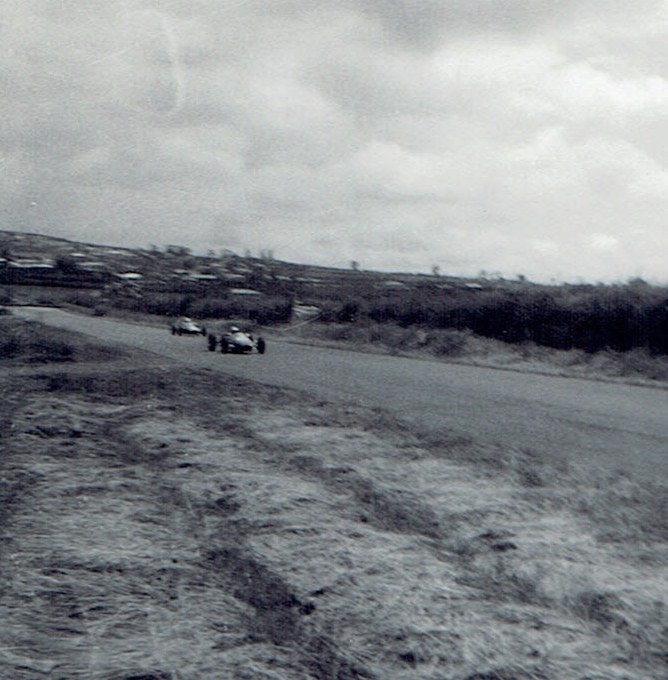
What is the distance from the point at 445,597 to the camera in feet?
18.7

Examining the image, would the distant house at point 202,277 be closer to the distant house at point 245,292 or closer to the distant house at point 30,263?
the distant house at point 245,292

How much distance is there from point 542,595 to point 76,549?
332 cm

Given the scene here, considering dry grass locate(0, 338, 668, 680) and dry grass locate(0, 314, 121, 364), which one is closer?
dry grass locate(0, 338, 668, 680)

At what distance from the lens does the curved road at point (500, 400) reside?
11.9 metres

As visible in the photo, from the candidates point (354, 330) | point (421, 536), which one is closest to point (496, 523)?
point (421, 536)

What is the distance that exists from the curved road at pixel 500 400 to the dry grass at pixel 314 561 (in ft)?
5.09

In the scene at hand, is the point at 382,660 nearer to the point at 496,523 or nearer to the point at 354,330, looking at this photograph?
the point at 496,523

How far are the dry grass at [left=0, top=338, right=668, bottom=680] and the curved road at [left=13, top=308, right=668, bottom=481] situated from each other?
155 centimetres

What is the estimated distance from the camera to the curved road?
1191cm

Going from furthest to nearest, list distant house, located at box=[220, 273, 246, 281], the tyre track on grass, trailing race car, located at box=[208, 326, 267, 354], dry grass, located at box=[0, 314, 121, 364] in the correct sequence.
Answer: distant house, located at box=[220, 273, 246, 281] → trailing race car, located at box=[208, 326, 267, 354] → dry grass, located at box=[0, 314, 121, 364] → the tyre track on grass

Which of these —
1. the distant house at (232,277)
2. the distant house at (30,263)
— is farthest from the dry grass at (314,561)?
the distant house at (232,277)

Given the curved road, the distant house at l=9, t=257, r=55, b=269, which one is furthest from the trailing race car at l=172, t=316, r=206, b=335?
the curved road

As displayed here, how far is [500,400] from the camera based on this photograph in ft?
57.3

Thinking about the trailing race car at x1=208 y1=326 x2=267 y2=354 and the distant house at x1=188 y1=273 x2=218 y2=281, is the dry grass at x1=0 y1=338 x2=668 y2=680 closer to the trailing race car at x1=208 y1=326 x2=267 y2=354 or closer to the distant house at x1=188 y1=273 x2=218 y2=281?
the trailing race car at x1=208 y1=326 x2=267 y2=354
